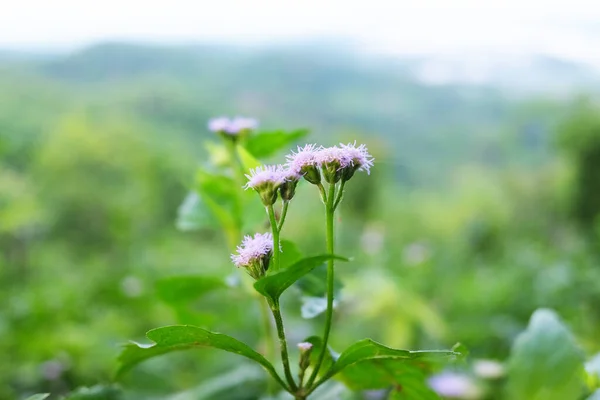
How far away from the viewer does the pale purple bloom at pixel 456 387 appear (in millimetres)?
746

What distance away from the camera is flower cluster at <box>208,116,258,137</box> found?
0.48 meters

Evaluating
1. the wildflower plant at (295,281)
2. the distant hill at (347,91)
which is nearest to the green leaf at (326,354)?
the wildflower plant at (295,281)

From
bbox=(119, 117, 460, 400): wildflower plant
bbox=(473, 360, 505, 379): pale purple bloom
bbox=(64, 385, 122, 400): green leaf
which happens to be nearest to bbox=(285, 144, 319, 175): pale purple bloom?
bbox=(119, 117, 460, 400): wildflower plant

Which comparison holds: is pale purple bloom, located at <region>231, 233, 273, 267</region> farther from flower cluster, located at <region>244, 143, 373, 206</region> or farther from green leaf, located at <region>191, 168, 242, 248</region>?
green leaf, located at <region>191, 168, 242, 248</region>

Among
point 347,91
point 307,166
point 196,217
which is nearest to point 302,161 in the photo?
point 307,166

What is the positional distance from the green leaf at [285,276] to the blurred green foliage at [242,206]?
10cm

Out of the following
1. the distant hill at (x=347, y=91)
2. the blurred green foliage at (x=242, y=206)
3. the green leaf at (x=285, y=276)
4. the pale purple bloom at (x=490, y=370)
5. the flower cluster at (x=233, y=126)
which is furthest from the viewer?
the distant hill at (x=347, y=91)

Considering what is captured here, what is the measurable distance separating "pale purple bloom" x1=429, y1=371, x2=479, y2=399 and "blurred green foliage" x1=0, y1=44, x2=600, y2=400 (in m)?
0.03

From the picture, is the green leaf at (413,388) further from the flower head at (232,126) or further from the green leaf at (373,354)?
the flower head at (232,126)

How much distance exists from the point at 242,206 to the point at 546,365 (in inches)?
10.0

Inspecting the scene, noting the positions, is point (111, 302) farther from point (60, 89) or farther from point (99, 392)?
point (60, 89)

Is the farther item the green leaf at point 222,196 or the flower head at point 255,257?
the green leaf at point 222,196

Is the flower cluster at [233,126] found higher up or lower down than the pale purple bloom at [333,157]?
higher up

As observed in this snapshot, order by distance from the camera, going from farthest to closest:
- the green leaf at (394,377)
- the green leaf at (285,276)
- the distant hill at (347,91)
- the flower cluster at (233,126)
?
the distant hill at (347,91)
the flower cluster at (233,126)
the green leaf at (394,377)
the green leaf at (285,276)
